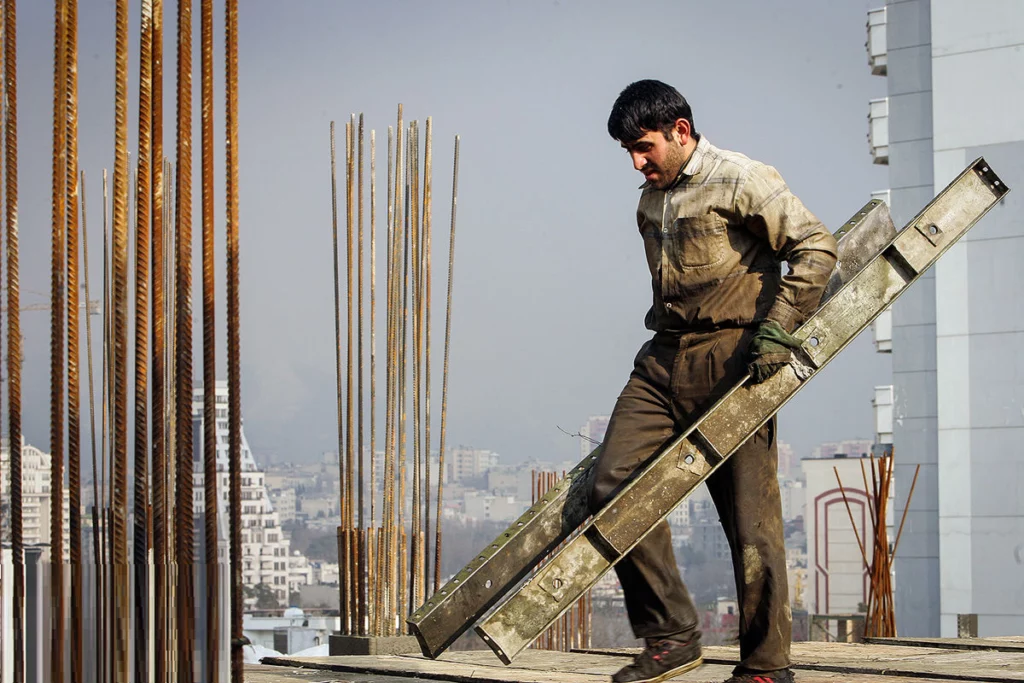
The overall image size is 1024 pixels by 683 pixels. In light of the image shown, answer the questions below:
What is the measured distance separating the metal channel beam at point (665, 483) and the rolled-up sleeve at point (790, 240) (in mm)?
48

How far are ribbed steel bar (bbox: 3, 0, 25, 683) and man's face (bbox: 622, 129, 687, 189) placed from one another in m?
1.39

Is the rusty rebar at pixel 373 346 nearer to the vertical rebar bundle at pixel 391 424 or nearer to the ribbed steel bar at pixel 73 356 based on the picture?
the vertical rebar bundle at pixel 391 424

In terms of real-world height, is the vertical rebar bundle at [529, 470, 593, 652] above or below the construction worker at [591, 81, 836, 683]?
below

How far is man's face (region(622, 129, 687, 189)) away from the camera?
3.15 m

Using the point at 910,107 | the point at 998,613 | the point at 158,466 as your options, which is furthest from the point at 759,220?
the point at 910,107

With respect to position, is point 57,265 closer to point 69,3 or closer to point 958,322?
point 69,3

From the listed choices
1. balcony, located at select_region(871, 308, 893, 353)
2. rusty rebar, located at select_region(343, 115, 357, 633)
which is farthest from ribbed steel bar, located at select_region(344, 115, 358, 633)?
balcony, located at select_region(871, 308, 893, 353)

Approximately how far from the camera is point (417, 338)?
598 cm

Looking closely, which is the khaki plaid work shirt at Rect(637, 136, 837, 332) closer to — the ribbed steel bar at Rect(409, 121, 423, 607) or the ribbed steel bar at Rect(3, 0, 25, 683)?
the ribbed steel bar at Rect(3, 0, 25, 683)

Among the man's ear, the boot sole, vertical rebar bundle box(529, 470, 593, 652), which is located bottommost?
vertical rebar bundle box(529, 470, 593, 652)

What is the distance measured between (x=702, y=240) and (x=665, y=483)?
545 mm

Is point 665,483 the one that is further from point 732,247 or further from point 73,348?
point 73,348

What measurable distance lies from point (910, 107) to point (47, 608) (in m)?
26.2

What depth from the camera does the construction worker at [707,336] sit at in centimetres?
308
